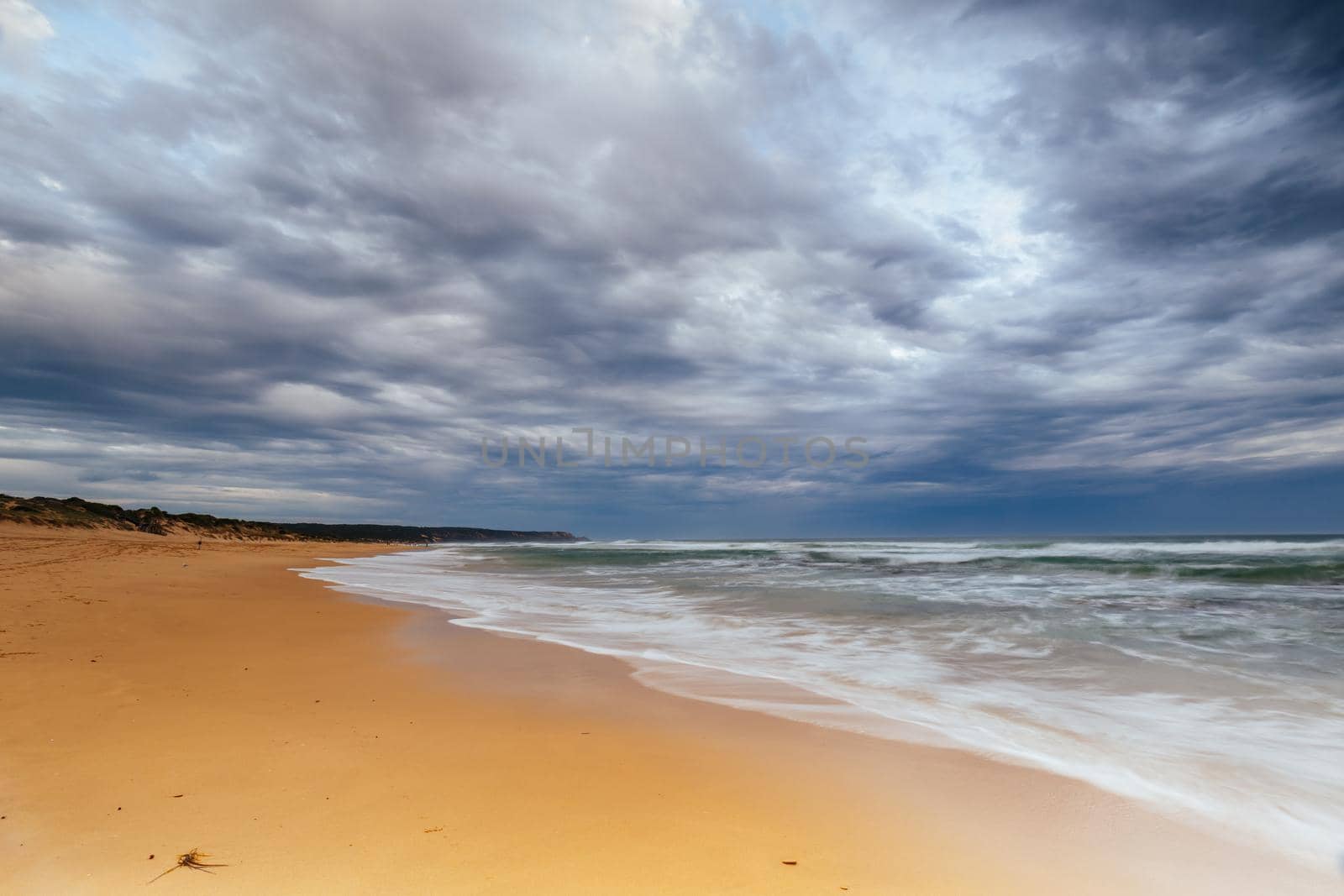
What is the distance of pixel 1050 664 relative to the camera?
5770mm

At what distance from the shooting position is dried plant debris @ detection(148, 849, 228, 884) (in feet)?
6.32

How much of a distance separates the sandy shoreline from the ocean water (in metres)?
0.50

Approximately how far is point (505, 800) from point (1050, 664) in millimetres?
5152

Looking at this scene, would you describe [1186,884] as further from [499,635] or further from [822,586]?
[822,586]

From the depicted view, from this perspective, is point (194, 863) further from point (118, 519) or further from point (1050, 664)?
point (118, 519)

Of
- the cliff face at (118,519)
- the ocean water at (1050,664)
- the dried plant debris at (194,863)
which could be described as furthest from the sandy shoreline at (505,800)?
the cliff face at (118,519)

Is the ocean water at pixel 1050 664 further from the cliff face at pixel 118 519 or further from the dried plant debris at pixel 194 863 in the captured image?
the cliff face at pixel 118 519

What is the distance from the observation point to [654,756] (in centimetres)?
318

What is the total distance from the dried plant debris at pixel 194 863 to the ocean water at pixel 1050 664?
2.97 m

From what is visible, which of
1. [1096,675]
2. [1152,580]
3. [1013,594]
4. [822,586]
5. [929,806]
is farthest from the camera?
[1152,580]

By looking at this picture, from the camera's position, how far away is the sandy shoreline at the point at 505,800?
2.01m

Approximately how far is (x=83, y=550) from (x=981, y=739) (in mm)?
22167

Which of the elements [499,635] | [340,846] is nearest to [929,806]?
[340,846]

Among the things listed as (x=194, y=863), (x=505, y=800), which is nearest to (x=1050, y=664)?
(x=505, y=800)
